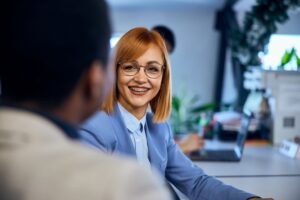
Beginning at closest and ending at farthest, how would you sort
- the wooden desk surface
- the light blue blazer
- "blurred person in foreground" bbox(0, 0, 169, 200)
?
1. "blurred person in foreground" bbox(0, 0, 169, 200)
2. the light blue blazer
3. the wooden desk surface

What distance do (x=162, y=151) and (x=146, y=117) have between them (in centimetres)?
16

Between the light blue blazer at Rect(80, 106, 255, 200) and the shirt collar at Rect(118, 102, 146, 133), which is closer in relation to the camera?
the light blue blazer at Rect(80, 106, 255, 200)

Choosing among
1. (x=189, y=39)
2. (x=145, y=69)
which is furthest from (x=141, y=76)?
(x=189, y=39)

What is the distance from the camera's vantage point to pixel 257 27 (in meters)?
2.88

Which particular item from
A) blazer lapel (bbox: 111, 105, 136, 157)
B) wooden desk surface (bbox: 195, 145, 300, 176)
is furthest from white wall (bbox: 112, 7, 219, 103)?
blazer lapel (bbox: 111, 105, 136, 157)

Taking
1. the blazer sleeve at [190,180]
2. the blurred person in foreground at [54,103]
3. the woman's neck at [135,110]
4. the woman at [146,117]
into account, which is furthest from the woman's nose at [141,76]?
the blurred person in foreground at [54,103]

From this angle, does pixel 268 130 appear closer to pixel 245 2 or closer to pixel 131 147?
pixel 131 147

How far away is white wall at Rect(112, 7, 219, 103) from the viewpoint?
5.24 m

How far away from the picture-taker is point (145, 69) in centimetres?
143

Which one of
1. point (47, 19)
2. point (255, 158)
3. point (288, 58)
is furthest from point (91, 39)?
point (288, 58)

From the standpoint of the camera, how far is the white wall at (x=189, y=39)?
5.24 metres

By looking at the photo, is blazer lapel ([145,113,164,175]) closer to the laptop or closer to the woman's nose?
the woman's nose

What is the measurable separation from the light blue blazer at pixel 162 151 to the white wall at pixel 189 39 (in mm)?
3746

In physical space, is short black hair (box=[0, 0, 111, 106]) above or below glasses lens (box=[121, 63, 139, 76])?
above
